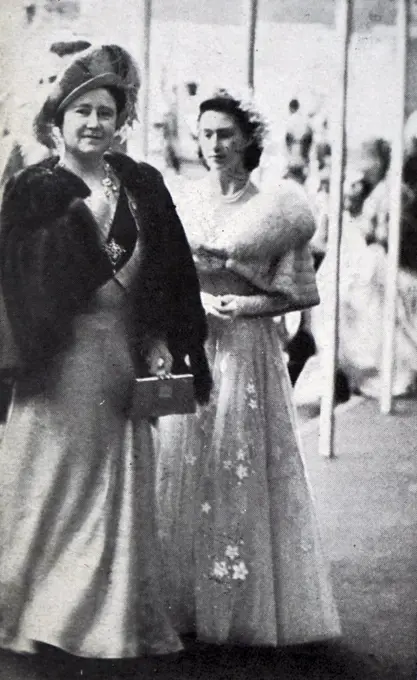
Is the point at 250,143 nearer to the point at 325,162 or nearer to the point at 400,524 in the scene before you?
the point at 325,162

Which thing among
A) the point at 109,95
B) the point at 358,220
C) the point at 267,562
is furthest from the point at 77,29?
the point at 267,562

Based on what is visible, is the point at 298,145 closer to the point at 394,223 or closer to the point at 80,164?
the point at 394,223

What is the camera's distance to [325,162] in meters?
2.30

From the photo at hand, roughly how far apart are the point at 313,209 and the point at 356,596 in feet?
3.05

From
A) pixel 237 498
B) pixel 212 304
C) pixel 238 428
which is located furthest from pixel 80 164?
pixel 237 498

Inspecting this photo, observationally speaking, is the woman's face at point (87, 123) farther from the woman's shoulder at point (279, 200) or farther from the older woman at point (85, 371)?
the woman's shoulder at point (279, 200)

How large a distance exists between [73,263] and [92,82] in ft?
1.37

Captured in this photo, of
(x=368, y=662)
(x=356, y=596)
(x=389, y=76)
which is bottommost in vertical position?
(x=368, y=662)

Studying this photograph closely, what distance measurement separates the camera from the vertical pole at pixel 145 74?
2256 millimetres

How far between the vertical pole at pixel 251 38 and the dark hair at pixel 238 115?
0.06 metres

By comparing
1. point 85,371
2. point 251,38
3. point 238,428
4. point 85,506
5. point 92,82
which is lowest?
point 85,506

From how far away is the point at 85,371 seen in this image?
7.38 feet

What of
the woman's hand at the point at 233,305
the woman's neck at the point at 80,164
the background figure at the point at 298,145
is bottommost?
the woman's hand at the point at 233,305

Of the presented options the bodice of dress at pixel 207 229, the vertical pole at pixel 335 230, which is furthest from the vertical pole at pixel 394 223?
the bodice of dress at pixel 207 229
